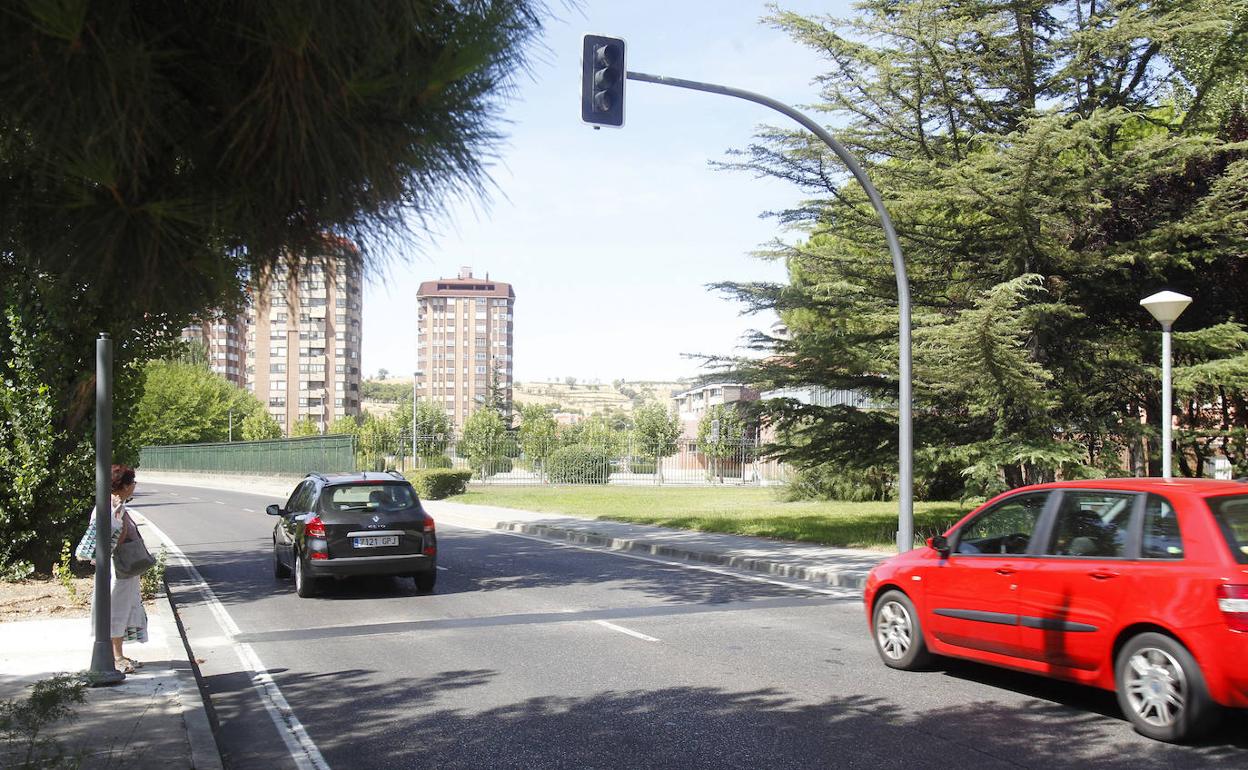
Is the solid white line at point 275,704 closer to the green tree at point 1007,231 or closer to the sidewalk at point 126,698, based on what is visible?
the sidewalk at point 126,698

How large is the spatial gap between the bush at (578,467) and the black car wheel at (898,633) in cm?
4031

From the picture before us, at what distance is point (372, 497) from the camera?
13383 mm

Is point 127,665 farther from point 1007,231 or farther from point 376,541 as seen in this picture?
point 1007,231

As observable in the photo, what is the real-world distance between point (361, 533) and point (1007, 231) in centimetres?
1150

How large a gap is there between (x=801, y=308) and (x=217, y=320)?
16.1 meters

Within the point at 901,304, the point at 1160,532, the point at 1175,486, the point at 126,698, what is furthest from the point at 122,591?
the point at 901,304

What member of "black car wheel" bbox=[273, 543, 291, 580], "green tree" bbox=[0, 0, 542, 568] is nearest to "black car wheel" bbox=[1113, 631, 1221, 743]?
"green tree" bbox=[0, 0, 542, 568]

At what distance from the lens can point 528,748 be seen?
19.9ft

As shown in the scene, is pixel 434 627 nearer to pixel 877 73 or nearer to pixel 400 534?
pixel 400 534

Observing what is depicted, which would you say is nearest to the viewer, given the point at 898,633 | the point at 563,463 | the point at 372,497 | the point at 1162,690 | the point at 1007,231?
the point at 1162,690

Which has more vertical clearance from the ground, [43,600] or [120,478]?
[120,478]

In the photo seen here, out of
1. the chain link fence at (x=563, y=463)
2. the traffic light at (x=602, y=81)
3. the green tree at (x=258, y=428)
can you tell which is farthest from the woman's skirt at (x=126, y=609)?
the green tree at (x=258, y=428)

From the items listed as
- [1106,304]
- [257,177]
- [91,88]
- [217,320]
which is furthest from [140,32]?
[1106,304]

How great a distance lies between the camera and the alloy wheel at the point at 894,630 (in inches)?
326
